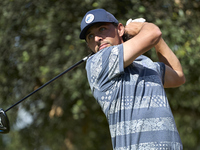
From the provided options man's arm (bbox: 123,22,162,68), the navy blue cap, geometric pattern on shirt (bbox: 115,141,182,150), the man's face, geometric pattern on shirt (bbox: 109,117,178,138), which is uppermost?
the navy blue cap

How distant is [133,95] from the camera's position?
2.17 metres

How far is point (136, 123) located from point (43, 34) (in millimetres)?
4872

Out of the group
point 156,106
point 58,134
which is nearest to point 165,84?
point 156,106

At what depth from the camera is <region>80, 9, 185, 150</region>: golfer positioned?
2.12 m

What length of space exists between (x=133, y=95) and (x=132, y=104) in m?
0.06

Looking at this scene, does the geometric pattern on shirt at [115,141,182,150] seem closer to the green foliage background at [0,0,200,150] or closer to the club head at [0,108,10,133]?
the club head at [0,108,10,133]

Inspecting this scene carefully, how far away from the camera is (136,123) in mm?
2129

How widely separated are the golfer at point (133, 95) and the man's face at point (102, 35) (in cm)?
7

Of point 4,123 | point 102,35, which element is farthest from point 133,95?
point 4,123

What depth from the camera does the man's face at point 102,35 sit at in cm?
249

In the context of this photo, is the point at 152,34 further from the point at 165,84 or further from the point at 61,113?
the point at 61,113

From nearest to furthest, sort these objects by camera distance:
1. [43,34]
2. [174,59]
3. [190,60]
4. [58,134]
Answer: [174,59] → [190,60] → [43,34] → [58,134]

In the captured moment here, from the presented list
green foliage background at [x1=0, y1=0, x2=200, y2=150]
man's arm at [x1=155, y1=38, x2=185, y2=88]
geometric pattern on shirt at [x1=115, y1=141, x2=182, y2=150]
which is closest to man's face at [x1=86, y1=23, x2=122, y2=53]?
man's arm at [x1=155, y1=38, x2=185, y2=88]

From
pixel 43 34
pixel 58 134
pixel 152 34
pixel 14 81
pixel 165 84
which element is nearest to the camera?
pixel 152 34
